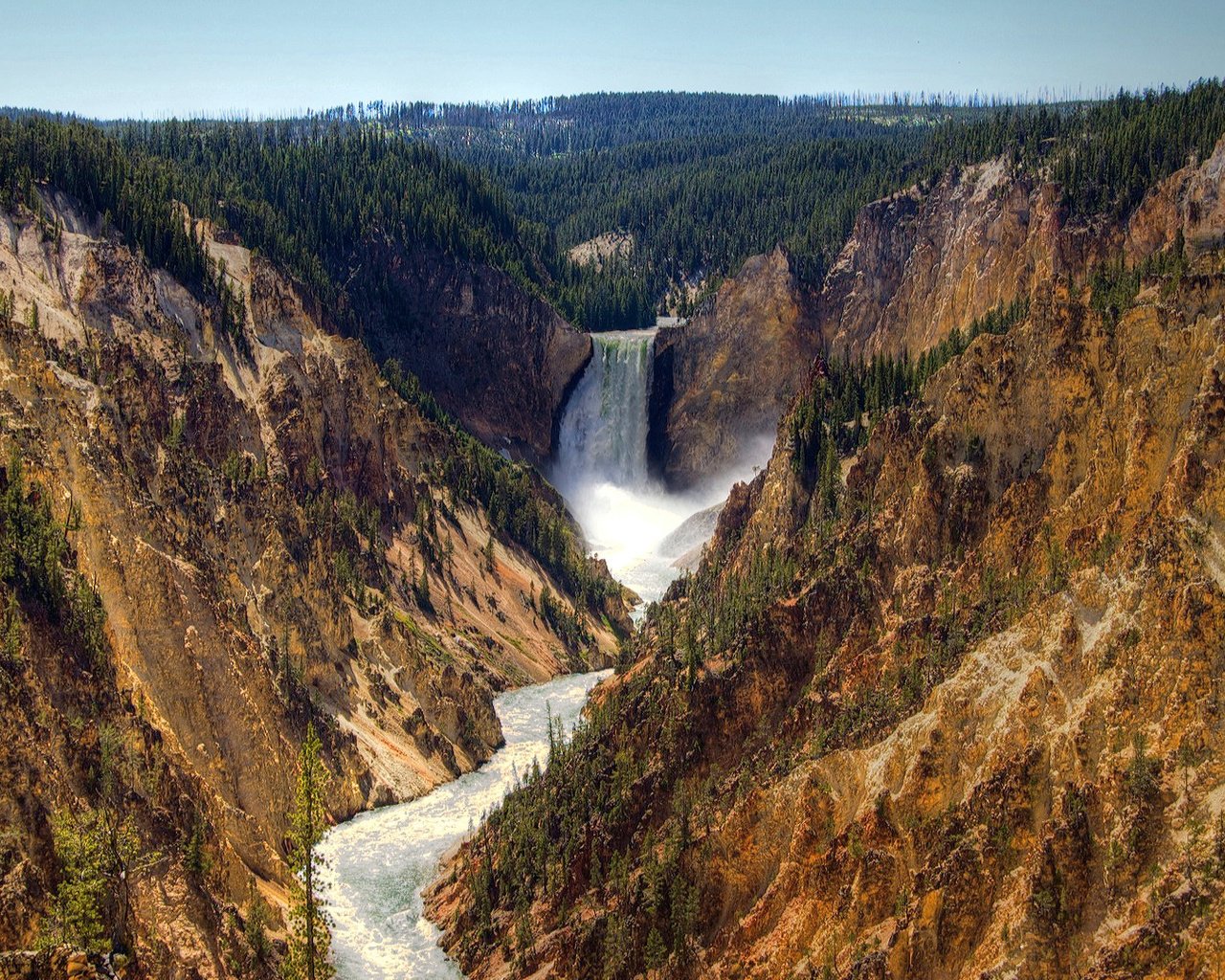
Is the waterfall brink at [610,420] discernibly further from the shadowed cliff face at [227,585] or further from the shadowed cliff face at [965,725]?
the shadowed cliff face at [965,725]

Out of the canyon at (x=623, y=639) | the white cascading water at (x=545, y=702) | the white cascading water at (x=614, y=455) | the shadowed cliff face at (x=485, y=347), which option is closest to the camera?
the canyon at (x=623, y=639)

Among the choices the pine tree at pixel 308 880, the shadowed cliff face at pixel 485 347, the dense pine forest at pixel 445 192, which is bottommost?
the pine tree at pixel 308 880

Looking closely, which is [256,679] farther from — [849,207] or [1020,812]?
[849,207]

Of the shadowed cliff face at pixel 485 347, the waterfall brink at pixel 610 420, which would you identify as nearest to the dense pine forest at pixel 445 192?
the shadowed cliff face at pixel 485 347

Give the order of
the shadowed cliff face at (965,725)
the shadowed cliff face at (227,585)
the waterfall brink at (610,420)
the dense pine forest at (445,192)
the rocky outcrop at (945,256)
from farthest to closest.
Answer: the waterfall brink at (610,420)
the rocky outcrop at (945,256)
the dense pine forest at (445,192)
the shadowed cliff face at (227,585)
the shadowed cliff face at (965,725)

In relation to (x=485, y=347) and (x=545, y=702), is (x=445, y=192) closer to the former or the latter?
(x=485, y=347)

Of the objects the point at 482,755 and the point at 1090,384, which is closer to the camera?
the point at 1090,384

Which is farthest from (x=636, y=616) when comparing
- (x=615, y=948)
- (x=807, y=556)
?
(x=615, y=948)
